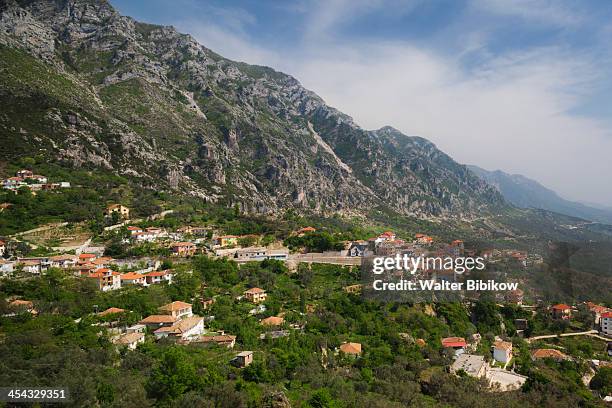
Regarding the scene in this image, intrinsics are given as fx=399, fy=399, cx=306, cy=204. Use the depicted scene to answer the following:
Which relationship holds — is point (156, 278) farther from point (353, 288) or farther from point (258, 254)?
point (353, 288)

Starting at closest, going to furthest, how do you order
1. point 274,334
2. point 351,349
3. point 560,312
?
1. point 351,349
2. point 274,334
3. point 560,312

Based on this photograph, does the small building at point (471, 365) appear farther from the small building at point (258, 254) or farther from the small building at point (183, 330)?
the small building at point (258, 254)

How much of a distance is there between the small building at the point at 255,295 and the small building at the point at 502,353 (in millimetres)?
17787

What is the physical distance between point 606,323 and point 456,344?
63.5 feet

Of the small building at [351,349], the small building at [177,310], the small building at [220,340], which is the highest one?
the small building at [177,310]

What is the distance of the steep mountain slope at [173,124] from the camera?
66.0 metres

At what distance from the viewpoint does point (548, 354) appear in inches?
1183

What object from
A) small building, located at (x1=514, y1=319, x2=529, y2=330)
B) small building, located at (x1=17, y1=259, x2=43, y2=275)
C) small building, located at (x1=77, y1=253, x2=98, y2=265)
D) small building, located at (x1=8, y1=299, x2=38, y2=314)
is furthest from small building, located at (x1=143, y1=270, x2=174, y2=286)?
small building, located at (x1=514, y1=319, x2=529, y2=330)

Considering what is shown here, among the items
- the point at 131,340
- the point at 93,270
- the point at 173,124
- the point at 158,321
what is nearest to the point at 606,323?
the point at 158,321

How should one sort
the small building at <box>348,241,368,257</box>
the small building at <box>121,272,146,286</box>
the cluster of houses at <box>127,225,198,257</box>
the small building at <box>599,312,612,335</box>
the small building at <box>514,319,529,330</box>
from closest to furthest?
the small building at <box>121,272,146,286</box>, the small building at <box>514,319,529,330</box>, the small building at <box>599,312,612,335</box>, the cluster of houses at <box>127,225,198,257</box>, the small building at <box>348,241,368,257</box>

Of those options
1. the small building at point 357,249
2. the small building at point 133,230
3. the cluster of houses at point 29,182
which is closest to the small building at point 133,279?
the small building at point 133,230

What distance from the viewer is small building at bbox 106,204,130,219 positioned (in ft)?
149

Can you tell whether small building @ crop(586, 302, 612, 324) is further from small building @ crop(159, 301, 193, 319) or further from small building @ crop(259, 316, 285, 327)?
small building @ crop(159, 301, 193, 319)

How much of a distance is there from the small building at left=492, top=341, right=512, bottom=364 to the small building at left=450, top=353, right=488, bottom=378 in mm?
2870
